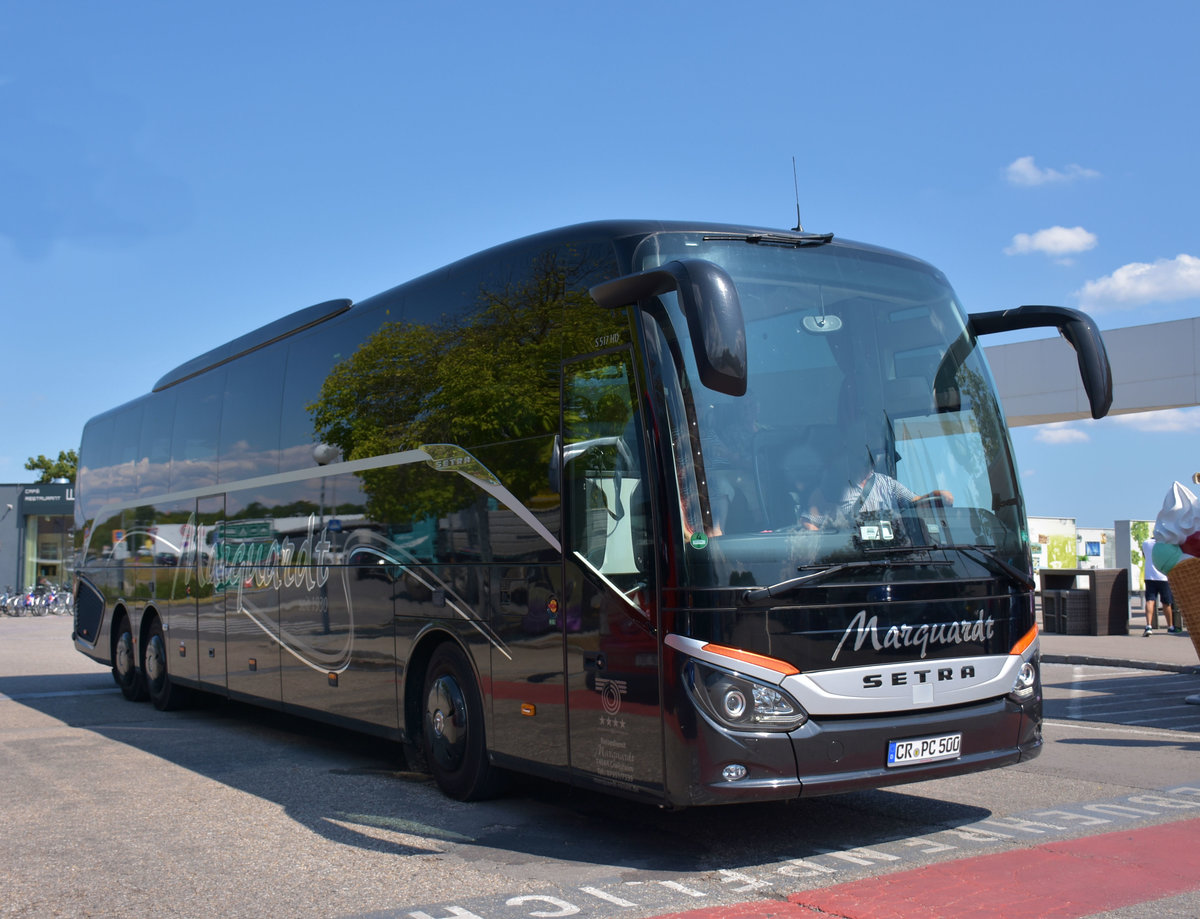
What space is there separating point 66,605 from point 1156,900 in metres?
45.3

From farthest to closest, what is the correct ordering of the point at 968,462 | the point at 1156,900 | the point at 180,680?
the point at 180,680 → the point at 968,462 → the point at 1156,900

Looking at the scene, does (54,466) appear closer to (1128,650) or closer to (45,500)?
(45,500)

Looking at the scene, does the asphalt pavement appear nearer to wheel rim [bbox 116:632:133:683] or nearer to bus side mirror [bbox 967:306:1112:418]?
bus side mirror [bbox 967:306:1112:418]

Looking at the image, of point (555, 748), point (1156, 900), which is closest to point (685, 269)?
point (555, 748)

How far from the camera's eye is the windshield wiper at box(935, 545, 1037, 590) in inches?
247

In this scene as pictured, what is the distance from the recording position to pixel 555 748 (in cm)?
653

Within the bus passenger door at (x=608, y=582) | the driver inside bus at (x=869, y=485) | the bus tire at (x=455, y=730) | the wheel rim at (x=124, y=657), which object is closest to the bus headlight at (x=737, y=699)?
the bus passenger door at (x=608, y=582)

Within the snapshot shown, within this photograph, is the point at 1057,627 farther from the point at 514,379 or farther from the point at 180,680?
the point at 514,379

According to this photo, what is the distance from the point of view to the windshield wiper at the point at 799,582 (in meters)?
5.59

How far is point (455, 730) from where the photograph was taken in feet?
25.2

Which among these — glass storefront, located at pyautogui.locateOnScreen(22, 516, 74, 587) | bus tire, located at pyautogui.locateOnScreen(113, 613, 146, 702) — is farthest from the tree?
bus tire, located at pyautogui.locateOnScreen(113, 613, 146, 702)

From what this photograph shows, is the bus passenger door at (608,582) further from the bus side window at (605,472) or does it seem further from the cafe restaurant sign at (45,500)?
the cafe restaurant sign at (45,500)

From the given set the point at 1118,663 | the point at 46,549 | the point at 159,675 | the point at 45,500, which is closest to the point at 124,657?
the point at 159,675

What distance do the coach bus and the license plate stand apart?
0.01 m
